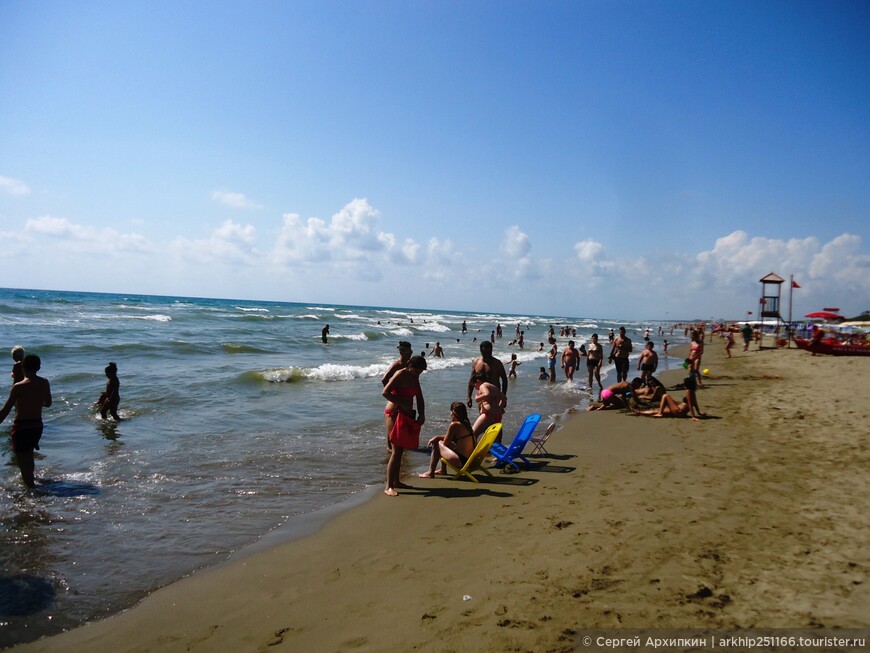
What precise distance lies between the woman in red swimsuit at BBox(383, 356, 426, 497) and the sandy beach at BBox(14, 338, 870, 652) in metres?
0.33

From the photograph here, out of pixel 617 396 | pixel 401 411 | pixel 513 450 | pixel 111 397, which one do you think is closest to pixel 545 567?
pixel 401 411

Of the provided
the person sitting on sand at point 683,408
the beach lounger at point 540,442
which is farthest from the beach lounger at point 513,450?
the person sitting on sand at point 683,408

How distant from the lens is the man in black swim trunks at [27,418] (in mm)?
5727

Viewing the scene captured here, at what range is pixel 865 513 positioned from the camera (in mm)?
4527

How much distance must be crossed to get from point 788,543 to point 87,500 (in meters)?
7.21

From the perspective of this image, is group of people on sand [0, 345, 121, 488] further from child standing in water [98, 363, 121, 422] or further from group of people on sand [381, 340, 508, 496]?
group of people on sand [381, 340, 508, 496]

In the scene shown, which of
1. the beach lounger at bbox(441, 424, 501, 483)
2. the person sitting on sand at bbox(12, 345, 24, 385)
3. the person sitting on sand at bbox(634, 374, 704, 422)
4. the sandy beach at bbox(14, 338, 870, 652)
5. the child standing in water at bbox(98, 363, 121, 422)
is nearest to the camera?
the sandy beach at bbox(14, 338, 870, 652)

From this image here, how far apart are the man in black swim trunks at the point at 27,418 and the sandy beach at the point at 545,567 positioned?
350 cm

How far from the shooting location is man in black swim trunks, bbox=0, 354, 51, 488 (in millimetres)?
5727

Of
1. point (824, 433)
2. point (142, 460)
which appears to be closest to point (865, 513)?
→ point (824, 433)

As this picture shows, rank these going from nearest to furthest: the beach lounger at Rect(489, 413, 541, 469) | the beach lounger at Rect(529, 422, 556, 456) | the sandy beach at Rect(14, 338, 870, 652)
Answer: the sandy beach at Rect(14, 338, 870, 652) → the beach lounger at Rect(489, 413, 541, 469) → the beach lounger at Rect(529, 422, 556, 456)

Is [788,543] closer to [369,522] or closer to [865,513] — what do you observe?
[865,513]

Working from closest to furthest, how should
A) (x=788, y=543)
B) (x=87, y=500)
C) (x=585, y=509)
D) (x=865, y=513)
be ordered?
(x=788, y=543) → (x=865, y=513) → (x=585, y=509) → (x=87, y=500)

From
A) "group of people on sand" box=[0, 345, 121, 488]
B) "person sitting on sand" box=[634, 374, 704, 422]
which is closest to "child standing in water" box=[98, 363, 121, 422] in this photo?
"group of people on sand" box=[0, 345, 121, 488]
